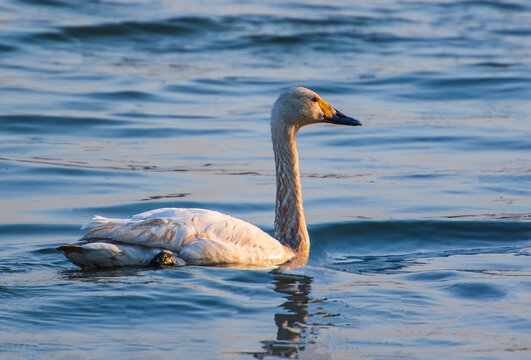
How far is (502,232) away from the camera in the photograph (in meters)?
10.3

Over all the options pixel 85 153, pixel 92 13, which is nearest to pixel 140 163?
pixel 85 153

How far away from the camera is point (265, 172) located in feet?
42.9

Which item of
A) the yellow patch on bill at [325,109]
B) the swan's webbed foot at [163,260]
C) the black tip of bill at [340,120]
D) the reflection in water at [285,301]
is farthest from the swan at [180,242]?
the black tip of bill at [340,120]

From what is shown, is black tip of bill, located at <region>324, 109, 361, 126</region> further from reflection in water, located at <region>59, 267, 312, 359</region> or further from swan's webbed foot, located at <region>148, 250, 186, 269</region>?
swan's webbed foot, located at <region>148, 250, 186, 269</region>

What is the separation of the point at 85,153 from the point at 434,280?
23.6 ft

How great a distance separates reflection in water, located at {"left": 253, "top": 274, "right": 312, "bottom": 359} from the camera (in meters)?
6.25

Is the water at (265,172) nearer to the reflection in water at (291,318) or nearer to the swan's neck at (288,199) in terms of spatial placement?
the reflection in water at (291,318)

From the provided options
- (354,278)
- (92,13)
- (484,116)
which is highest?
(92,13)

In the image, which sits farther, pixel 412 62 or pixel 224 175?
pixel 412 62

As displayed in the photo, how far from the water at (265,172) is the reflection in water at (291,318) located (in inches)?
0.8

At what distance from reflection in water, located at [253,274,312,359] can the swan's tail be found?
0.90 meters

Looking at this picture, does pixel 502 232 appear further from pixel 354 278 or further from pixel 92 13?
pixel 92 13

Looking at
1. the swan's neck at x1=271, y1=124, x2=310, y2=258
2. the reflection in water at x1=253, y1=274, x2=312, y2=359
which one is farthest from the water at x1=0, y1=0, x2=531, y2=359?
the swan's neck at x1=271, y1=124, x2=310, y2=258

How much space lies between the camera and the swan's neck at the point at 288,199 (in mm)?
9188
